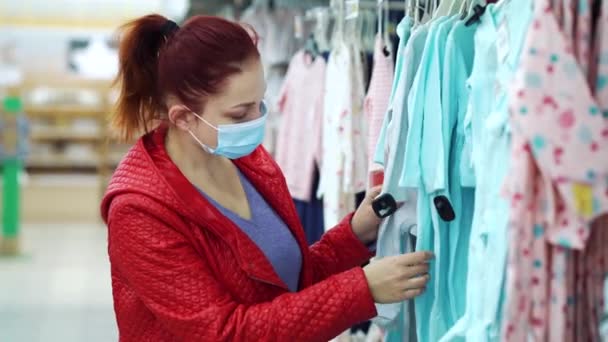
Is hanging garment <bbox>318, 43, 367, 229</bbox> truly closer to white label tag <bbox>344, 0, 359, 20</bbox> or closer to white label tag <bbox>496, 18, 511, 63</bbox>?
white label tag <bbox>344, 0, 359, 20</bbox>

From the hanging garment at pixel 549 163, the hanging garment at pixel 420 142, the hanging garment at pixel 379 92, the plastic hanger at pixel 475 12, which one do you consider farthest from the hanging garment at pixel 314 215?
the hanging garment at pixel 549 163

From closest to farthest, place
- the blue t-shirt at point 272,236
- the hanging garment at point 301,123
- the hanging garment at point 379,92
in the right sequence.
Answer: the blue t-shirt at point 272,236 < the hanging garment at point 379,92 < the hanging garment at point 301,123

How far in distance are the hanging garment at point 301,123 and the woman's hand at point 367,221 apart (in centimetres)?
155

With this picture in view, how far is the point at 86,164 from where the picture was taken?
13648 mm

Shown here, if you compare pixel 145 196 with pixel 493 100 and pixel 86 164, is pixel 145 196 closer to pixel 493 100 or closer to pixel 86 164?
pixel 493 100

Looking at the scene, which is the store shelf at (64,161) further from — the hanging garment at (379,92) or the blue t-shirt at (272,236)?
the blue t-shirt at (272,236)

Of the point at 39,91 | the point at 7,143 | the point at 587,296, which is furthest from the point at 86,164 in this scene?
the point at 587,296

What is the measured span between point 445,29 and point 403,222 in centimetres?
51

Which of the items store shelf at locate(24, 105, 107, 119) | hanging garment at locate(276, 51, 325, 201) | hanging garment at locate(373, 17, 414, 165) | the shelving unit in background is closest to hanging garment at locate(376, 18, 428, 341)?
hanging garment at locate(373, 17, 414, 165)

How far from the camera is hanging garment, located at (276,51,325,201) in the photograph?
407 centimetres

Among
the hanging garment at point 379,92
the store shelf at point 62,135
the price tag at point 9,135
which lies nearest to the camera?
the hanging garment at point 379,92

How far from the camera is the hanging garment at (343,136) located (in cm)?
349

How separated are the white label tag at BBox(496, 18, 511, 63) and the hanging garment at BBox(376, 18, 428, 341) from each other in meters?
0.42

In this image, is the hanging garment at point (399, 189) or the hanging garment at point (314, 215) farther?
the hanging garment at point (314, 215)
